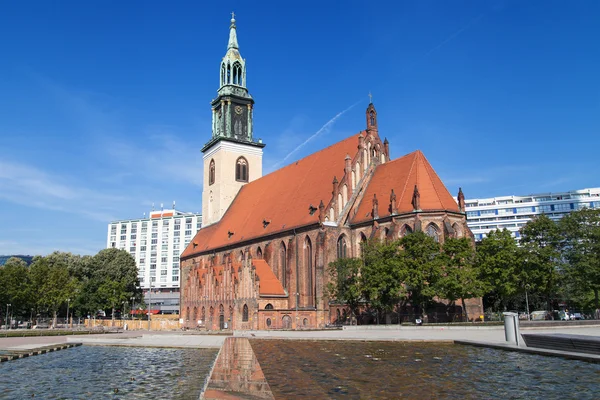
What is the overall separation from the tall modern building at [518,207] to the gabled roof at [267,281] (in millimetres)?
95552

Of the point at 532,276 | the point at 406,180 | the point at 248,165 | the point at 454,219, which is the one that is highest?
the point at 248,165

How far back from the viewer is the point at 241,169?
7706 cm

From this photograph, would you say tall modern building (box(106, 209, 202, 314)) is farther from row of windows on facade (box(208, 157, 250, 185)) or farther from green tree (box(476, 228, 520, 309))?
green tree (box(476, 228, 520, 309))

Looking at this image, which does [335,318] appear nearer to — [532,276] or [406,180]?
[406,180]

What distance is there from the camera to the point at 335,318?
4678 centimetres

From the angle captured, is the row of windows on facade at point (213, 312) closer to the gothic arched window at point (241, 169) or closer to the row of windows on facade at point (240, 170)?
the row of windows on facade at point (240, 170)

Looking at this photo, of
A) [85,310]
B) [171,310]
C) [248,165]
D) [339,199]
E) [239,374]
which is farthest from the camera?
[171,310]

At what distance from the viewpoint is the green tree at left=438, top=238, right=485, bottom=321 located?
126 feet

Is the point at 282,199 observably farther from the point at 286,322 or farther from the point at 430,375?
the point at 430,375

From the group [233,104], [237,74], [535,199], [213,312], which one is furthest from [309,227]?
[535,199]

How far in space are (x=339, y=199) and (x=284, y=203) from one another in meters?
10.2

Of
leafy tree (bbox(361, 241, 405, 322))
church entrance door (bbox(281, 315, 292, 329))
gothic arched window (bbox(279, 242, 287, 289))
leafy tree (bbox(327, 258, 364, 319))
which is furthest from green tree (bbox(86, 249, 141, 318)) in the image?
leafy tree (bbox(361, 241, 405, 322))

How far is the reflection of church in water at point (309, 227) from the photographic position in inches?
1829

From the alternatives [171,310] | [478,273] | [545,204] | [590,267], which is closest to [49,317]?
[171,310]
